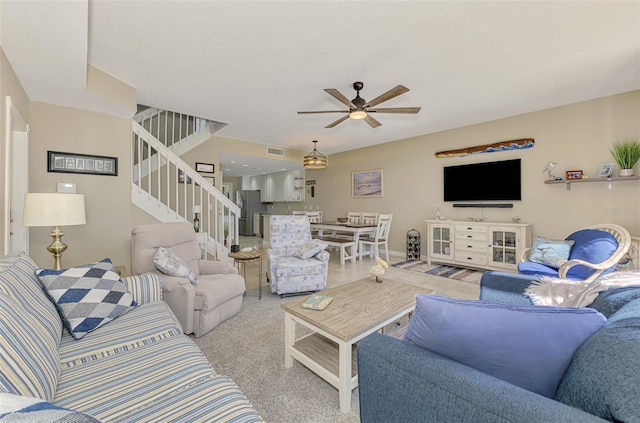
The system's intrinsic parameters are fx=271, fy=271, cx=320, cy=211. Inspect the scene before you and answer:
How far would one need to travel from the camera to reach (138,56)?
2.58 metres

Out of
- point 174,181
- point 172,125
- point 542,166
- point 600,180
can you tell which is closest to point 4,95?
point 174,181

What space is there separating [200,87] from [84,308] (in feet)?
8.95

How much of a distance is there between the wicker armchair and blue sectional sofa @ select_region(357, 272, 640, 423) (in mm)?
1583

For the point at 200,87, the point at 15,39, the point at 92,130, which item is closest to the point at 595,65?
the point at 200,87

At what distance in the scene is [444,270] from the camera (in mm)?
4656

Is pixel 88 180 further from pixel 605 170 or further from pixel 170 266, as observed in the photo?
pixel 605 170

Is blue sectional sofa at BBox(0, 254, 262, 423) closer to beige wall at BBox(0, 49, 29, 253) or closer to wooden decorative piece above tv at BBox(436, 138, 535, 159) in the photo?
beige wall at BBox(0, 49, 29, 253)

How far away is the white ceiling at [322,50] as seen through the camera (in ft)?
6.37

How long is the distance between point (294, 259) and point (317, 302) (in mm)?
1602

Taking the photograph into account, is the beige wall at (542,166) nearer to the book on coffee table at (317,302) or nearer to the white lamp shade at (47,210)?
the book on coffee table at (317,302)

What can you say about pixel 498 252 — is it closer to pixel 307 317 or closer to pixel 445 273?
pixel 445 273

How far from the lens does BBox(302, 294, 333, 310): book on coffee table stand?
185 centimetres

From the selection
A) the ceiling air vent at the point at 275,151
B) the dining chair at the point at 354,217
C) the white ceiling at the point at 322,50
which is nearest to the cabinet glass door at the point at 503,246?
the white ceiling at the point at 322,50

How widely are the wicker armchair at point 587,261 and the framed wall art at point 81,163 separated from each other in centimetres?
483
